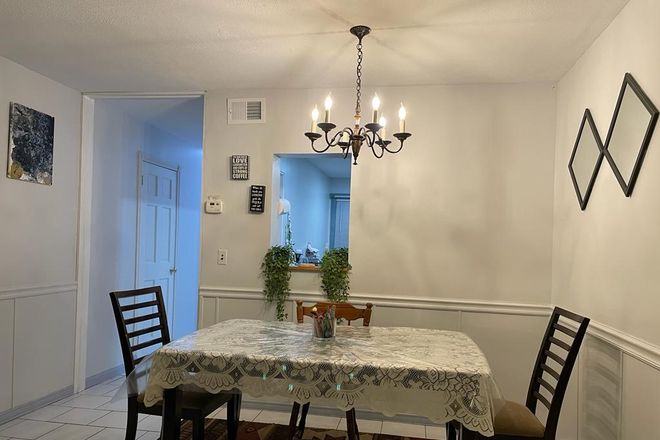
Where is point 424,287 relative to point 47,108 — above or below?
below

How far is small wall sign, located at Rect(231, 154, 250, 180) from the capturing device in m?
3.86

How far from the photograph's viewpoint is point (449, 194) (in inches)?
141

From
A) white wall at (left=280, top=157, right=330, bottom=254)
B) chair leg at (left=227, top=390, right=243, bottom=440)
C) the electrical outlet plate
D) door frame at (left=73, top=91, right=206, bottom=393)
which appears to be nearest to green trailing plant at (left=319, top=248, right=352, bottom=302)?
the electrical outlet plate

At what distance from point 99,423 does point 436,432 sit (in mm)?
Answer: 2280

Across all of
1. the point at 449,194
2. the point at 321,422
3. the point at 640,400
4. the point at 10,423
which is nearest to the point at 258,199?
the point at 449,194

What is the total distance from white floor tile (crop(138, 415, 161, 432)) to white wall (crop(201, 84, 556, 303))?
1168mm

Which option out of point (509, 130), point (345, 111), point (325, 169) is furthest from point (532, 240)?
point (325, 169)

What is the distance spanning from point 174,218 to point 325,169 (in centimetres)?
271

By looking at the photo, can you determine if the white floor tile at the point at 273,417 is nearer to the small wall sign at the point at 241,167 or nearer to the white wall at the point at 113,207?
the white wall at the point at 113,207

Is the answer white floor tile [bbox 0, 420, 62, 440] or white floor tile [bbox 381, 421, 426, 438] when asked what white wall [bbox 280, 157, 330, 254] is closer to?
white floor tile [bbox 381, 421, 426, 438]

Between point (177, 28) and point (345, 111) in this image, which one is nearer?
point (177, 28)

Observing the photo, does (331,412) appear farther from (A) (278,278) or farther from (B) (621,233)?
(B) (621,233)

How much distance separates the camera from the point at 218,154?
3.93 metres

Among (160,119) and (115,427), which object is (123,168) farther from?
(115,427)
